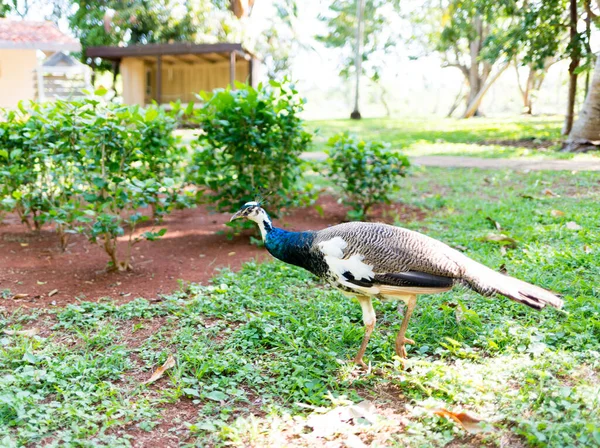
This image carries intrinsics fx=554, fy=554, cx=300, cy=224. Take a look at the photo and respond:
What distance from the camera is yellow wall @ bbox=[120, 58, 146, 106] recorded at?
18969mm

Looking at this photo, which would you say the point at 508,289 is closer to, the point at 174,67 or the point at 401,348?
the point at 401,348

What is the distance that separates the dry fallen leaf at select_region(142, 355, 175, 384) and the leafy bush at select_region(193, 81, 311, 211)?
221cm

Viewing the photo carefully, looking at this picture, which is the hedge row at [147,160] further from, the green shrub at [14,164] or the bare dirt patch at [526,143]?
the bare dirt patch at [526,143]

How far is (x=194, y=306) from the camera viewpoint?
3979 mm

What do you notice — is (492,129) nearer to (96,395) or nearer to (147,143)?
(147,143)

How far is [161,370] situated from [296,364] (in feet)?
2.49

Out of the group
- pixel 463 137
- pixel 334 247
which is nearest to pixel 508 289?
pixel 334 247

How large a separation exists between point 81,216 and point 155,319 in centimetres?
117

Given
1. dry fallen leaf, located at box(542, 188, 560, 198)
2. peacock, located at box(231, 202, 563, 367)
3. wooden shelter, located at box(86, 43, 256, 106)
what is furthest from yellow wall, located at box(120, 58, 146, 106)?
peacock, located at box(231, 202, 563, 367)

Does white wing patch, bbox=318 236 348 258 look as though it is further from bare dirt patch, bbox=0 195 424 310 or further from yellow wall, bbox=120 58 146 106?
yellow wall, bbox=120 58 146 106

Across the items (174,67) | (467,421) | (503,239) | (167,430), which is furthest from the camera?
(174,67)

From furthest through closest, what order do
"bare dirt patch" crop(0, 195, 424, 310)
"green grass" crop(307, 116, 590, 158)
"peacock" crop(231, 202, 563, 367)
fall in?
1. "green grass" crop(307, 116, 590, 158)
2. "bare dirt patch" crop(0, 195, 424, 310)
3. "peacock" crop(231, 202, 563, 367)

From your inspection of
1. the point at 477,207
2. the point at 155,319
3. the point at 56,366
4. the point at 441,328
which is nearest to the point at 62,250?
the point at 155,319

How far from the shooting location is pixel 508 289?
291 cm
